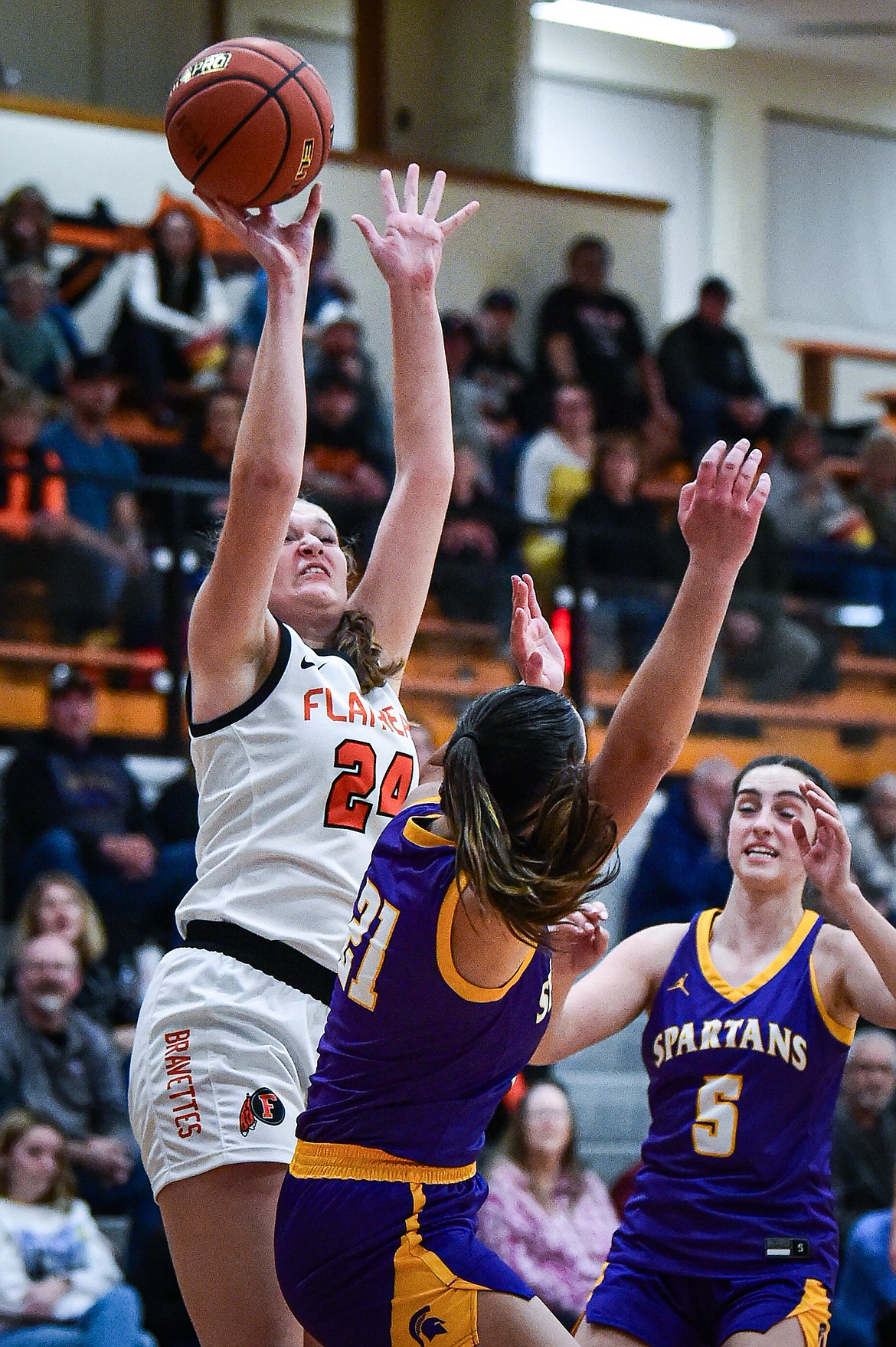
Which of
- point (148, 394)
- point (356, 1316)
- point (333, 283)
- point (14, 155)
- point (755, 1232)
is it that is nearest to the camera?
point (356, 1316)

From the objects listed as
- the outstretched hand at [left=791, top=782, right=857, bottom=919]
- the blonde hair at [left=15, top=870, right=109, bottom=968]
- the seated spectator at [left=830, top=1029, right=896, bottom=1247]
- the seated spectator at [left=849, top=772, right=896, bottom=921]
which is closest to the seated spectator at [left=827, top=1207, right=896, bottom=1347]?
the seated spectator at [left=830, top=1029, right=896, bottom=1247]

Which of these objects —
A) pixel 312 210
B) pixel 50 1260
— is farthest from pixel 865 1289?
pixel 312 210

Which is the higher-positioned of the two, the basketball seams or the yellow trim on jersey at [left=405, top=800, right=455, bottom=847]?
the basketball seams

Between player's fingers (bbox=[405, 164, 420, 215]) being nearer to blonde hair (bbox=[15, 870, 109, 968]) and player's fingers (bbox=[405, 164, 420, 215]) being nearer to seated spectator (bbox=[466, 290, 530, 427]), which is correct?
blonde hair (bbox=[15, 870, 109, 968])

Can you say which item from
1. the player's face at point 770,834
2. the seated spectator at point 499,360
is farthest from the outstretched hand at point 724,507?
the seated spectator at point 499,360

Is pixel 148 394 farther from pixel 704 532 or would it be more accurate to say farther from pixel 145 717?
pixel 704 532

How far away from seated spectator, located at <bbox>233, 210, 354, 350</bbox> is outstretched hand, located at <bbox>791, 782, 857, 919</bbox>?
6.99m

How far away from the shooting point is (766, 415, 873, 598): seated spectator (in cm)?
1045

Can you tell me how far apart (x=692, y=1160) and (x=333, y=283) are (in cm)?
744

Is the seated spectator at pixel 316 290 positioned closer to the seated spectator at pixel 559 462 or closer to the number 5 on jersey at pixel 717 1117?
the seated spectator at pixel 559 462

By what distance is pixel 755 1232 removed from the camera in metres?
3.97

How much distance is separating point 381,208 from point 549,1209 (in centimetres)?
713

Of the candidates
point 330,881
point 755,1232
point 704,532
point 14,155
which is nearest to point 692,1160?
point 755,1232

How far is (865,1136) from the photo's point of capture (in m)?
8.02
